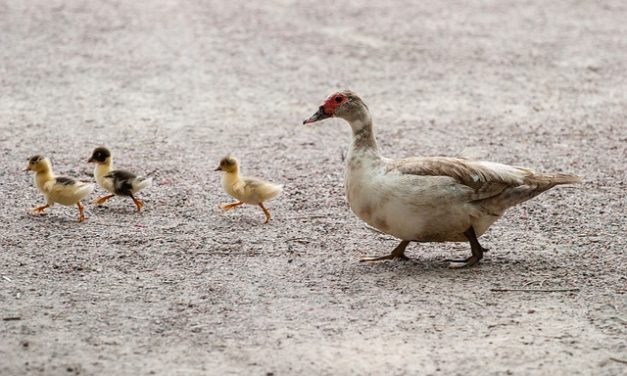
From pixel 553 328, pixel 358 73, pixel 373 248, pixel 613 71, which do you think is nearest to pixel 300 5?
pixel 358 73

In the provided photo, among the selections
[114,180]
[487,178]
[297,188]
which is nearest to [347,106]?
[487,178]

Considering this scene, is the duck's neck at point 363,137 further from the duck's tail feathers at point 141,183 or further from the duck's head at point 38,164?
the duck's head at point 38,164

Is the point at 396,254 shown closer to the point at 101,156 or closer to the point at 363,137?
the point at 363,137

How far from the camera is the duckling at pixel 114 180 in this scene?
736 cm

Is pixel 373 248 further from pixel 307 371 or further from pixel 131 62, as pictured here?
pixel 131 62

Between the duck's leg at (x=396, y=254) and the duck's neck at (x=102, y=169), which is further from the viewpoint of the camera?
the duck's neck at (x=102, y=169)

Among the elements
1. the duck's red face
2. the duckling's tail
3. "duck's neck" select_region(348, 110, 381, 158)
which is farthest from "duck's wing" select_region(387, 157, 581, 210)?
the duckling's tail

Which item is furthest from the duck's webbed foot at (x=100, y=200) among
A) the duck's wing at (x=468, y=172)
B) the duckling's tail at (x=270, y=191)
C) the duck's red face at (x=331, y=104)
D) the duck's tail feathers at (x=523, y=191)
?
the duck's tail feathers at (x=523, y=191)

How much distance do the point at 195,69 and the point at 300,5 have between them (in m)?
3.11

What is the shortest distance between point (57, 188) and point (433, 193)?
255 cm

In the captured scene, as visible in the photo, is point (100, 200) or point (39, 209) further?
point (100, 200)

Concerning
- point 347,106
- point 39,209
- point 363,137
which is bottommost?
point 39,209

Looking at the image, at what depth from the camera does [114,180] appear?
7.40 m

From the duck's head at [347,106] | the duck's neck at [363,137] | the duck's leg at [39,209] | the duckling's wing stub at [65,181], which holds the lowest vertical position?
the duck's leg at [39,209]
